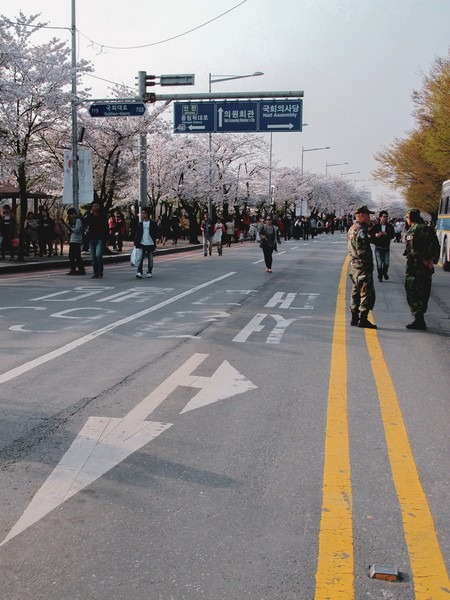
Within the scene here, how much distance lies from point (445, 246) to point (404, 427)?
1998 centimetres

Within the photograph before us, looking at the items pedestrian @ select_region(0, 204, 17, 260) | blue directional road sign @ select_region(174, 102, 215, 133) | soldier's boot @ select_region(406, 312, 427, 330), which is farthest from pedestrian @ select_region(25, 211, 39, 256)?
soldier's boot @ select_region(406, 312, 427, 330)

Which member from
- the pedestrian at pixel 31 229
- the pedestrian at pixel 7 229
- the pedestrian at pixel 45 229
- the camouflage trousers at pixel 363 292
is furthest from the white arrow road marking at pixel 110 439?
the pedestrian at pixel 31 229

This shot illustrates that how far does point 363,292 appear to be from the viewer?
394 inches

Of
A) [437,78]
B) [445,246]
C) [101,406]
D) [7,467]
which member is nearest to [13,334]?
[101,406]

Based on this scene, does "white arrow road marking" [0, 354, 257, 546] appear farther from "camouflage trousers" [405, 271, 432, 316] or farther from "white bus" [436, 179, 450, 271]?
"white bus" [436, 179, 450, 271]

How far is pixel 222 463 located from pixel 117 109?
2240 cm

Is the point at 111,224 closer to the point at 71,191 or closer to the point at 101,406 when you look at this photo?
the point at 71,191

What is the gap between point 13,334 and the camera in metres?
9.28

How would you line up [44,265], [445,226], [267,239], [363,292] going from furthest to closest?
[445,226]
[44,265]
[267,239]
[363,292]

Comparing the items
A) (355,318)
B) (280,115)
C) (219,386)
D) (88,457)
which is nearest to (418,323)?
(355,318)

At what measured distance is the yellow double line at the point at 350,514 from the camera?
3.03 metres

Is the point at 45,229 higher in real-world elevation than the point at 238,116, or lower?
lower

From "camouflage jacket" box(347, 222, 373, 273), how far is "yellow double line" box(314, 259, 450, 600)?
399cm

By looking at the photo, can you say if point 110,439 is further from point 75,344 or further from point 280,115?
point 280,115
